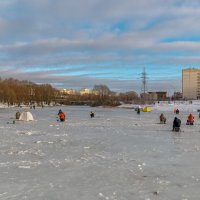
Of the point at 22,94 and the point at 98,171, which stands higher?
the point at 22,94

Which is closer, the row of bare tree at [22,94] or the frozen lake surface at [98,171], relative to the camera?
the frozen lake surface at [98,171]

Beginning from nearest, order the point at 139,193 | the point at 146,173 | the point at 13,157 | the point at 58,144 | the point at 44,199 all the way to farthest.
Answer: the point at 44,199
the point at 139,193
the point at 146,173
the point at 13,157
the point at 58,144

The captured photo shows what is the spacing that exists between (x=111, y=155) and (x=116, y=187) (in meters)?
5.16

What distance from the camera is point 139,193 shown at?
29.1 feet

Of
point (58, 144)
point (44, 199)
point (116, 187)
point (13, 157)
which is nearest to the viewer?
point (44, 199)

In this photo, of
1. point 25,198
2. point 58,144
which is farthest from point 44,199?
point 58,144

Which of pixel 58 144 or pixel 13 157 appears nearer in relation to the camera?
pixel 13 157

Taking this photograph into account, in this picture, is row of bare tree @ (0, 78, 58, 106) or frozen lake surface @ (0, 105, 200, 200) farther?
row of bare tree @ (0, 78, 58, 106)

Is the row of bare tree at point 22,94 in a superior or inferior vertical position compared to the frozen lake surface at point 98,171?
superior

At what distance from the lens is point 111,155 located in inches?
575

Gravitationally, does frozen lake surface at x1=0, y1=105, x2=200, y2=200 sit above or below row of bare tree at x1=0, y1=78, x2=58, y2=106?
below

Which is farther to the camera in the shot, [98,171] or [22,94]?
[22,94]

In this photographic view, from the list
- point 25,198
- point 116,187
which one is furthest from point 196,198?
point 25,198

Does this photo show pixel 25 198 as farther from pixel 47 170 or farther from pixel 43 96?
pixel 43 96
